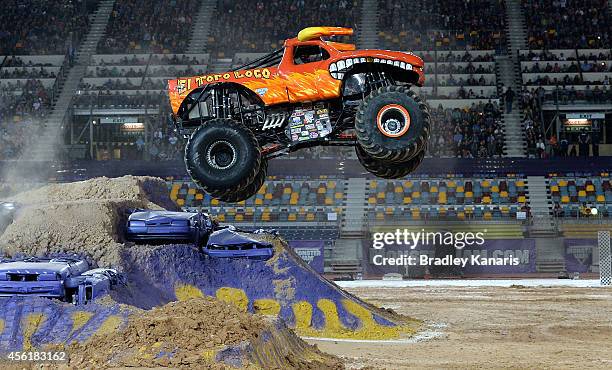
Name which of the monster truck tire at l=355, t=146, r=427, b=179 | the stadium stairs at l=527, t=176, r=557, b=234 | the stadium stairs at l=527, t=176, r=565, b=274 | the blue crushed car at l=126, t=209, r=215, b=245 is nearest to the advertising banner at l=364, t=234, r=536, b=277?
the stadium stairs at l=527, t=176, r=565, b=274

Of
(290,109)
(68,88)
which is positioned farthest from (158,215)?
(68,88)

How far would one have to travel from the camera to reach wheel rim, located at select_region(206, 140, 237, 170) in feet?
51.3

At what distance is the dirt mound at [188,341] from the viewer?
56.8 feet

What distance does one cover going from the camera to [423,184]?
46.2m

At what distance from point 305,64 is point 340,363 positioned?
793 centimetres

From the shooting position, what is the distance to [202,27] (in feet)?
195

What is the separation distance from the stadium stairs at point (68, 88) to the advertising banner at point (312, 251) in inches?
424

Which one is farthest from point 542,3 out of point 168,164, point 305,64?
point 305,64

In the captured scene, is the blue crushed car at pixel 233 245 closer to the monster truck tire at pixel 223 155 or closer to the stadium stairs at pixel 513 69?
the monster truck tire at pixel 223 155

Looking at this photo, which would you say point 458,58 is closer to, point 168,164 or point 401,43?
point 401,43

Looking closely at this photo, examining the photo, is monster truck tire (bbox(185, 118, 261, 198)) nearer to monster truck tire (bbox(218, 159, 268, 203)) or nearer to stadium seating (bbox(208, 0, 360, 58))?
monster truck tire (bbox(218, 159, 268, 203))

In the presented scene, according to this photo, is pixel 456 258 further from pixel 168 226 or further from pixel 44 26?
pixel 168 226

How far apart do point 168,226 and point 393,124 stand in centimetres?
777

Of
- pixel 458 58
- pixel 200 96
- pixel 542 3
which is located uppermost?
pixel 542 3
